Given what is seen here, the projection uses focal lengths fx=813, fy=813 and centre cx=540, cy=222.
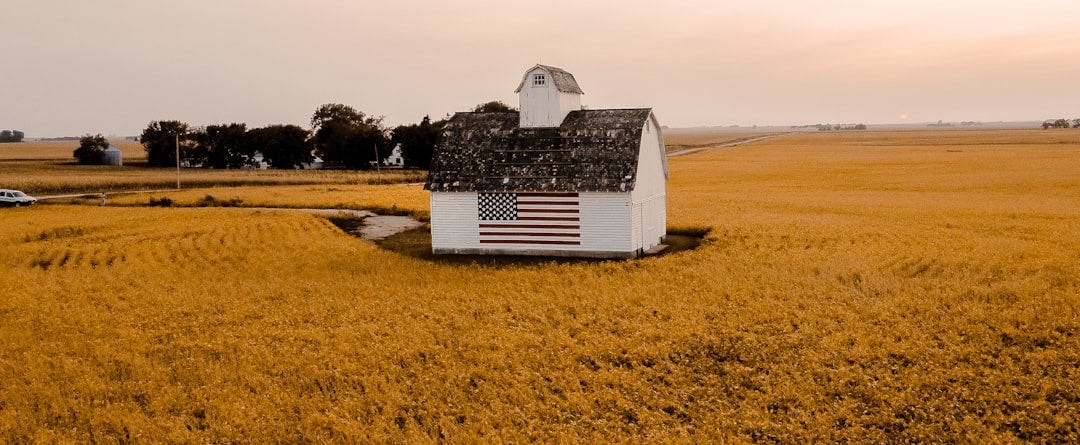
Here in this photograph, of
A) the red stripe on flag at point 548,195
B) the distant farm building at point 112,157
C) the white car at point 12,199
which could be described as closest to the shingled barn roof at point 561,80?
the red stripe on flag at point 548,195

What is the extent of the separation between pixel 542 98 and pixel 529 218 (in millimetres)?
5171

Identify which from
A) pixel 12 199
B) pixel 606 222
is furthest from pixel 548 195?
pixel 12 199

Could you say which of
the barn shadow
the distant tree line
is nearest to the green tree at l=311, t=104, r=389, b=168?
the distant tree line

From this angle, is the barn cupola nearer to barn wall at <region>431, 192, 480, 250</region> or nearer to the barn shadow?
barn wall at <region>431, 192, 480, 250</region>

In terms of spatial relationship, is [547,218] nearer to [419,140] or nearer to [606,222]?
[606,222]

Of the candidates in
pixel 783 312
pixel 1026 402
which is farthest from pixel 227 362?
pixel 1026 402

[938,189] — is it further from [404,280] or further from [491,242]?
[404,280]

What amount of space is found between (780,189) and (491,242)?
3846cm

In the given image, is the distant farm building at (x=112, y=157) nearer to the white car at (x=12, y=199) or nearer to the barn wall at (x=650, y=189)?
the white car at (x=12, y=199)

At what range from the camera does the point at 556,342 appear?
18516 millimetres

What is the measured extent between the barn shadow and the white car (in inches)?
1286

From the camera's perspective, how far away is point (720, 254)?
30.1 metres

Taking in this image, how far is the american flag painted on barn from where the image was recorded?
1235 inches

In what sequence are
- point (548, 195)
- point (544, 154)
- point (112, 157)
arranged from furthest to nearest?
1. point (112, 157)
2. point (544, 154)
3. point (548, 195)
